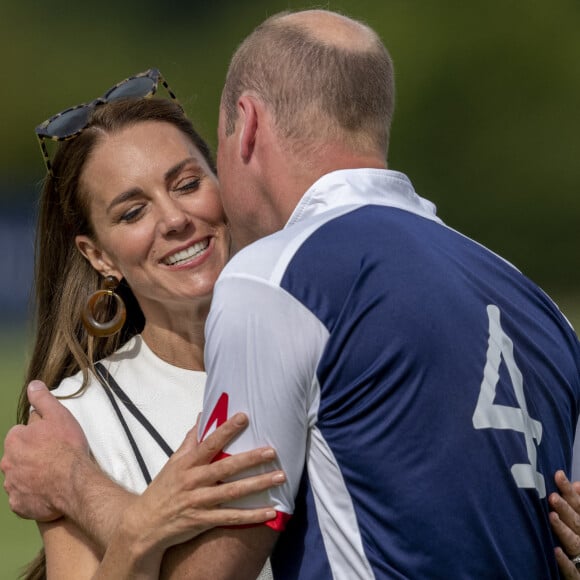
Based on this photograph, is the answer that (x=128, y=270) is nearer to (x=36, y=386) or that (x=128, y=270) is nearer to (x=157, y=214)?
(x=157, y=214)

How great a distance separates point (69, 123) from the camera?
10.9 feet

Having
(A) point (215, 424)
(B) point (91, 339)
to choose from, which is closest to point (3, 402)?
(B) point (91, 339)

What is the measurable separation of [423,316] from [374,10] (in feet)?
61.5

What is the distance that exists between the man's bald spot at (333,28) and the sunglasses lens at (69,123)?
107cm

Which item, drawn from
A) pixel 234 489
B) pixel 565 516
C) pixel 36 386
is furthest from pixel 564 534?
pixel 36 386

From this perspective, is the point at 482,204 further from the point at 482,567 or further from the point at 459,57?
the point at 482,567

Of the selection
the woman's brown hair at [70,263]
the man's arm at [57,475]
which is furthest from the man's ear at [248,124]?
the woman's brown hair at [70,263]

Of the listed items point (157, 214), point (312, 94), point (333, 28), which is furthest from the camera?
point (157, 214)

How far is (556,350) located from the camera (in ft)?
7.27

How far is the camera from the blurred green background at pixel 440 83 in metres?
19.1

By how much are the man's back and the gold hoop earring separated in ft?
4.07

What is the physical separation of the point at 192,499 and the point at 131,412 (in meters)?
0.93

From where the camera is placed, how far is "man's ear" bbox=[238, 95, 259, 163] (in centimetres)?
225

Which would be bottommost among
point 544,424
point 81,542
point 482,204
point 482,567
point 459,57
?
point 482,204
